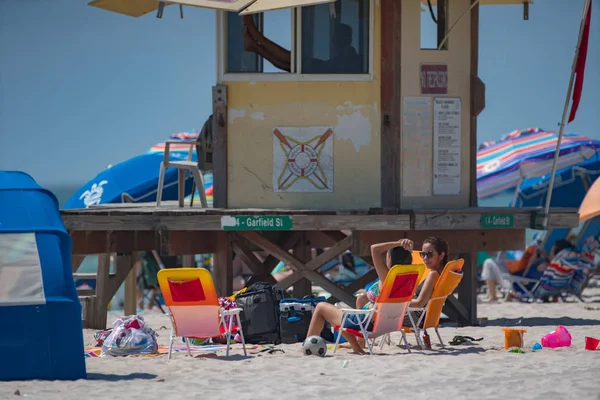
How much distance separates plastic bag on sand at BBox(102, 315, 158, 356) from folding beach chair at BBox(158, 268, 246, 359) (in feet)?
1.34

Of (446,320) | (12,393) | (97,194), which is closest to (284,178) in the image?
(446,320)

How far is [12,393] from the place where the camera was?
620cm

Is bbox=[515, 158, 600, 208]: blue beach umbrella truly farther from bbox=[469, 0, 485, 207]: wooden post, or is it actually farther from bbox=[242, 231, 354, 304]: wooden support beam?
bbox=[242, 231, 354, 304]: wooden support beam

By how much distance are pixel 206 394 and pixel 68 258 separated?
1.46 meters

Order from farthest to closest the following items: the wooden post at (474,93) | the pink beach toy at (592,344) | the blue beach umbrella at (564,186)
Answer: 1. the blue beach umbrella at (564,186)
2. the wooden post at (474,93)
3. the pink beach toy at (592,344)

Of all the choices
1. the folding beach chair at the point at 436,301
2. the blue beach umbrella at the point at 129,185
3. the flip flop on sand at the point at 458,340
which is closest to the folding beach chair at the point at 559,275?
the flip flop on sand at the point at 458,340

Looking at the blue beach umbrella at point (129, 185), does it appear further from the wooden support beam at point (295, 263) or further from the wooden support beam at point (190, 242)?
the wooden support beam at point (295, 263)

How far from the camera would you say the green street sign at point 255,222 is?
35.7ft

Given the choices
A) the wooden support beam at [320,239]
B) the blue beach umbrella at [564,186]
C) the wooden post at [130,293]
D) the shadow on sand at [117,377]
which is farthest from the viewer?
the blue beach umbrella at [564,186]

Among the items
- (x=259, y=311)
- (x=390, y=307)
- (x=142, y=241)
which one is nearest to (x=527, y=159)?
(x=142, y=241)

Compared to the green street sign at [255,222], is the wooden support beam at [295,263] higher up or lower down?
lower down

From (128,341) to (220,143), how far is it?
3.37m

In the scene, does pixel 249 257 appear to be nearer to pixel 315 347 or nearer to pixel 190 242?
pixel 190 242

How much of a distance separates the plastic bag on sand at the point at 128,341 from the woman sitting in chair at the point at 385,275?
139 centimetres
